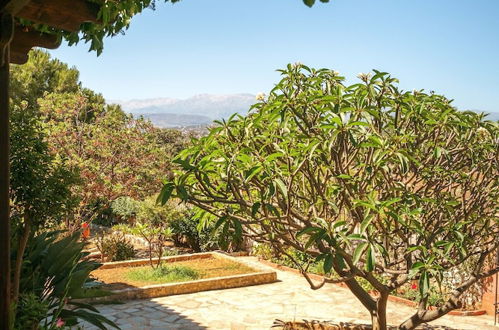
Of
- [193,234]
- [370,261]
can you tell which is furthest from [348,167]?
[193,234]

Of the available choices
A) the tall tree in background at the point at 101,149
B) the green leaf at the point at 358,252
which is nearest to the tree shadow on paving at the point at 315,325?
the green leaf at the point at 358,252

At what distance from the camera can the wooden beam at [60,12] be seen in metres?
3.38

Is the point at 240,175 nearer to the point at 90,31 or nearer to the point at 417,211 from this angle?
the point at 417,211

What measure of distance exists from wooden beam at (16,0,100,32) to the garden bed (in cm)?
674

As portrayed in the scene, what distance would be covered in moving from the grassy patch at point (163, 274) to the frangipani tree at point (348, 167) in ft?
19.3

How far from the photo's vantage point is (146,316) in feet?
27.5

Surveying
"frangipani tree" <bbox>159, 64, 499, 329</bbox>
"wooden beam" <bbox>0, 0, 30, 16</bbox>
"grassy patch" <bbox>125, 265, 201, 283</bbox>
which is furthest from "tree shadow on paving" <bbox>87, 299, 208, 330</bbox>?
"wooden beam" <bbox>0, 0, 30, 16</bbox>

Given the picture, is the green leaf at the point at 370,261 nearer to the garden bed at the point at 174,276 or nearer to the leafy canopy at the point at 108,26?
the leafy canopy at the point at 108,26

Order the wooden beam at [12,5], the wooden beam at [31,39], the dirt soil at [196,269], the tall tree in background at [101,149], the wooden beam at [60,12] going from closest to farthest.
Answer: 1. the wooden beam at [12,5]
2. the wooden beam at [60,12]
3. the wooden beam at [31,39]
4. the dirt soil at [196,269]
5. the tall tree in background at [101,149]

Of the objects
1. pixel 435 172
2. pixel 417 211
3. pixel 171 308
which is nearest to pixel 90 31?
pixel 417 211

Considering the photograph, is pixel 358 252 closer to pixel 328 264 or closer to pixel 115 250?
pixel 328 264

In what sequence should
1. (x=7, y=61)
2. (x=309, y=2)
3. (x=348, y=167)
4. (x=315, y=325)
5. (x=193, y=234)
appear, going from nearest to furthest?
1. (x=309, y=2)
2. (x=7, y=61)
3. (x=348, y=167)
4. (x=315, y=325)
5. (x=193, y=234)

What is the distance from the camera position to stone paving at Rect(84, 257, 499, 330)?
8023mm

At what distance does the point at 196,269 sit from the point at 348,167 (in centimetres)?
773
